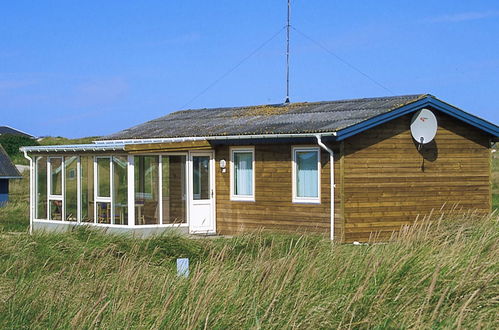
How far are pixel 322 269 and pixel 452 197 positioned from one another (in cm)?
1332

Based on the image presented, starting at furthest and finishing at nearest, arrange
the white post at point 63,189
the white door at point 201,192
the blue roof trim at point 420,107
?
the white post at point 63,189 < the white door at point 201,192 < the blue roof trim at point 420,107

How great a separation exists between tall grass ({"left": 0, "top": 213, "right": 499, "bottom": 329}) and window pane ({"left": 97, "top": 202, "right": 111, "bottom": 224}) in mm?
11964

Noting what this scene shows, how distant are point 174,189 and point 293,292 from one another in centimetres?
1413

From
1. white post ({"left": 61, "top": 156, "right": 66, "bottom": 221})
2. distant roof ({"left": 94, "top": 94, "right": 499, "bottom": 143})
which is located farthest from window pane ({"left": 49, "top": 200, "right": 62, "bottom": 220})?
distant roof ({"left": 94, "top": 94, "right": 499, "bottom": 143})

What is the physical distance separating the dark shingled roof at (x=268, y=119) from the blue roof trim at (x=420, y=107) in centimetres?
12

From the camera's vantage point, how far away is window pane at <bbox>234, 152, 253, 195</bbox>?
72.5ft

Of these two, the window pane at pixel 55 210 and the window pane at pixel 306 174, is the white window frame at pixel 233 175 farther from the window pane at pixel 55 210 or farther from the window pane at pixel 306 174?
the window pane at pixel 55 210

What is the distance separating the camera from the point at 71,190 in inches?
920

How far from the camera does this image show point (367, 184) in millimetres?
20156

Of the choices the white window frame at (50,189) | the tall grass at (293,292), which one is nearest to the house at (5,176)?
the white window frame at (50,189)

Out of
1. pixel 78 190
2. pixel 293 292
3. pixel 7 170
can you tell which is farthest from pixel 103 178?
pixel 293 292

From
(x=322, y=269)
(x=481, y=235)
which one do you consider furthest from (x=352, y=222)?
(x=322, y=269)

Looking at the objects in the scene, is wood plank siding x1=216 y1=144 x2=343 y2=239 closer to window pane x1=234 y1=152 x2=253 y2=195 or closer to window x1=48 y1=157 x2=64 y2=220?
window pane x1=234 y1=152 x2=253 y2=195

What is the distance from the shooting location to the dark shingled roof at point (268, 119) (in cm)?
2055
